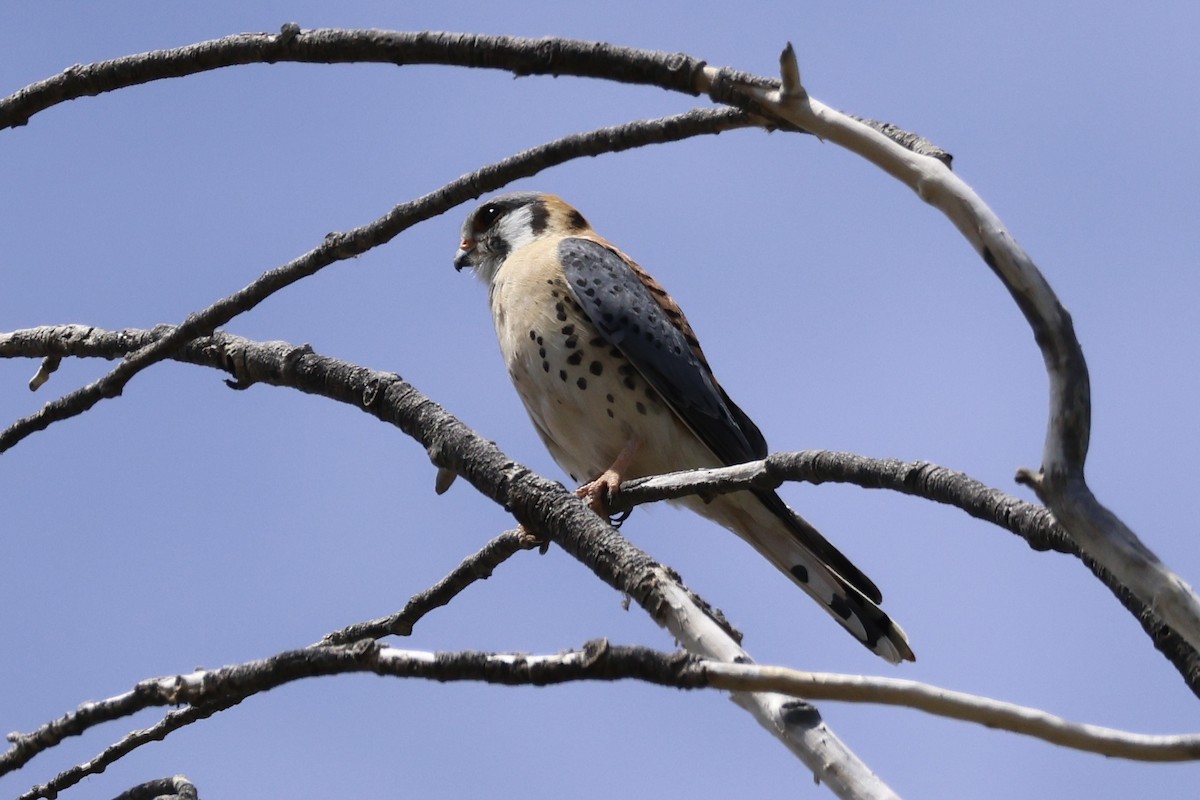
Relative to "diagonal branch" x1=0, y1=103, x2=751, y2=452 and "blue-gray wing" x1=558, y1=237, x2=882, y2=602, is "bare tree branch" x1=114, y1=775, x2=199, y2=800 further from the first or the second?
"blue-gray wing" x1=558, y1=237, x2=882, y2=602

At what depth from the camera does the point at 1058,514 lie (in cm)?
198

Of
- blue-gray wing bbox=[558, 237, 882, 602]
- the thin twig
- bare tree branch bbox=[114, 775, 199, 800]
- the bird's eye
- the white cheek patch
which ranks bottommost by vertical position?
the thin twig

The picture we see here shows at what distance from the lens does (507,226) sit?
6.77 m

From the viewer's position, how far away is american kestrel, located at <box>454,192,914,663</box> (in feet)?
17.8

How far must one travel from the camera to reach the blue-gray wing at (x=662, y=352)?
18.6 feet

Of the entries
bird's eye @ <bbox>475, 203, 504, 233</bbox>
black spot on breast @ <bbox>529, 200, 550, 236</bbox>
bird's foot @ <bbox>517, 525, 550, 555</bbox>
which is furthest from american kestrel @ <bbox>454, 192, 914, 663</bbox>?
bird's foot @ <bbox>517, 525, 550, 555</bbox>

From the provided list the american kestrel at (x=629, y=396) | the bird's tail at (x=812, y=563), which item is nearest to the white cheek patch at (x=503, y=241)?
the american kestrel at (x=629, y=396)

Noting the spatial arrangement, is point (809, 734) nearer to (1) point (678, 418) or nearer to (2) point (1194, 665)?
(2) point (1194, 665)

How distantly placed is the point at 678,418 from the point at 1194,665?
323 cm

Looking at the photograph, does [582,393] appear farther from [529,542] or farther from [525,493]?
[525,493]

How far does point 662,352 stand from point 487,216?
1.53 meters

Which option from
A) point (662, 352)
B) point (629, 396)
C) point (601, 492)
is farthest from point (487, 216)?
point (601, 492)

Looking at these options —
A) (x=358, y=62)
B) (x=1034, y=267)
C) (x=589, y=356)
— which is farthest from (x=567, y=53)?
(x=589, y=356)

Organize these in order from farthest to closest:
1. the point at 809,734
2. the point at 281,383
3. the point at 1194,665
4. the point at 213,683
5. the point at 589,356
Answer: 1. the point at 589,356
2. the point at 281,383
3. the point at 1194,665
4. the point at 213,683
5. the point at 809,734
